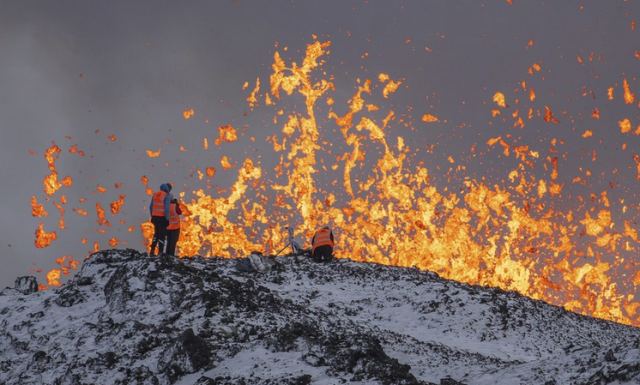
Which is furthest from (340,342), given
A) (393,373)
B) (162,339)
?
(162,339)

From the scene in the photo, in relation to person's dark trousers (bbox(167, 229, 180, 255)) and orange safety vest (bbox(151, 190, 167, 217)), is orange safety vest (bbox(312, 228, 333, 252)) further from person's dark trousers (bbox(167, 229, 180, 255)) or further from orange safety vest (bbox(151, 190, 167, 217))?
orange safety vest (bbox(151, 190, 167, 217))

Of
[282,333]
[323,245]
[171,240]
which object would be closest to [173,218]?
[171,240]

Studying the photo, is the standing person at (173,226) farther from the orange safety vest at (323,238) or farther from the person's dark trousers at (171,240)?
the orange safety vest at (323,238)

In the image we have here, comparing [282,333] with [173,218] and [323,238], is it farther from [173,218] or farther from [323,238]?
[323,238]

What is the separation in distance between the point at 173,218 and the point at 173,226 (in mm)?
292

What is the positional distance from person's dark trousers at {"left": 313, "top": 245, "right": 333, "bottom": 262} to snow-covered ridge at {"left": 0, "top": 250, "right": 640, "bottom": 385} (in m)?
2.77

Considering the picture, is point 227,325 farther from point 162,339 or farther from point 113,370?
point 113,370

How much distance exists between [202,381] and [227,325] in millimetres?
1960

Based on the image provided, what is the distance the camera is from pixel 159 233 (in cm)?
1862

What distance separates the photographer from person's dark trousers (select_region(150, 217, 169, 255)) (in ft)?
60.4

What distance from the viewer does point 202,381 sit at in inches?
379

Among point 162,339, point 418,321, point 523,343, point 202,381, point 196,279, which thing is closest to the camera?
point 202,381

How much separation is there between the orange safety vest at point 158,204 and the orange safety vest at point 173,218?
11.3 inches

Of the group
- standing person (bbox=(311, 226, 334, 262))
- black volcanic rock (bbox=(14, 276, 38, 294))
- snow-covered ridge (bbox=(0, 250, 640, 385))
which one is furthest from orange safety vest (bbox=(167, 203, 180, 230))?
standing person (bbox=(311, 226, 334, 262))
